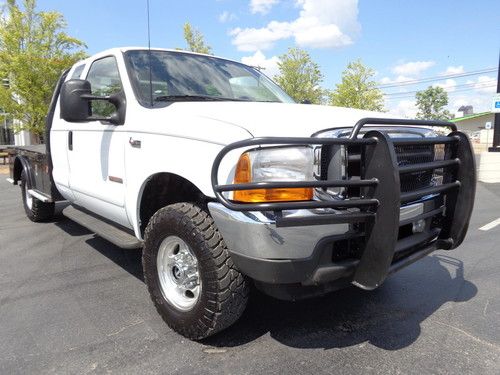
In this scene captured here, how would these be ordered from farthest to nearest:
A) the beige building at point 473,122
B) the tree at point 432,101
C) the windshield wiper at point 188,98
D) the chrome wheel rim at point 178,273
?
the tree at point 432,101, the beige building at point 473,122, the windshield wiper at point 188,98, the chrome wheel rim at point 178,273

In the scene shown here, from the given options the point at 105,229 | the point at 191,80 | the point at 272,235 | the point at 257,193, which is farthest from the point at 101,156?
the point at 272,235

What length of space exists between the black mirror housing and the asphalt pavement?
4.90 feet

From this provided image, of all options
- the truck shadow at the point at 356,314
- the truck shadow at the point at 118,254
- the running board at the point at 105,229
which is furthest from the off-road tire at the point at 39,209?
the truck shadow at the point at 356,314

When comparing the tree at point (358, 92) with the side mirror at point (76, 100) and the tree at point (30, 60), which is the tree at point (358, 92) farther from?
the side mirror at point (76, 100)

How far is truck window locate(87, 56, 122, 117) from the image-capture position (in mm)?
3873

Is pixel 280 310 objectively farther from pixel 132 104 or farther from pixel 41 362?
pixel 132 104

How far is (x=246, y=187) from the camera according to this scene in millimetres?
2250

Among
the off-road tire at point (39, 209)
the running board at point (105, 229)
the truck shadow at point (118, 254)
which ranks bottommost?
the truck shadow at point (118, 254)

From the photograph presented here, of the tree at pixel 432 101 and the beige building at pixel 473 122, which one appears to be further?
the tree at pixel 432 101

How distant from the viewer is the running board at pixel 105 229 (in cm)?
353

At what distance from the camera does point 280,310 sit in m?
3.44

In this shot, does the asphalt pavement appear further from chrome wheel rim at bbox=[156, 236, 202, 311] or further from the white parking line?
the white parking line

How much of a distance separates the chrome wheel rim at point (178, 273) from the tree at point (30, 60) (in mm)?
14865

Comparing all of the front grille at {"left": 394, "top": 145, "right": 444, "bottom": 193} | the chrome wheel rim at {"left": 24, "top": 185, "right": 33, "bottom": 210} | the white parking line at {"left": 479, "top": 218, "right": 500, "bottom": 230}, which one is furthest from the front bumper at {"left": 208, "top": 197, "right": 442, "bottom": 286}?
the chrome wheel rim at {"left": 24, "top": 185, "right": 33, "bottom": 210}
